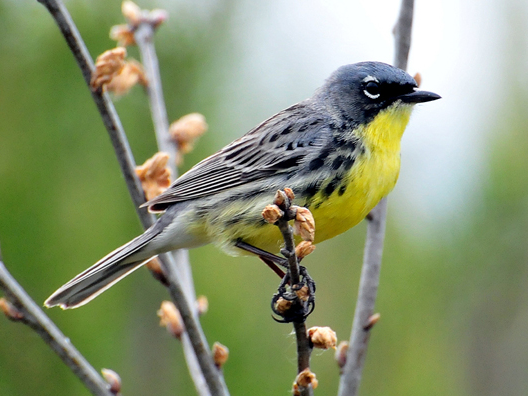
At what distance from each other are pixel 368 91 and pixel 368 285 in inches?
62.2

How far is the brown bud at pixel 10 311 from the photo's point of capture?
2797 mm

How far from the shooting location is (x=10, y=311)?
117 inches

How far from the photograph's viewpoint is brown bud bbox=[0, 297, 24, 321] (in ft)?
9.18

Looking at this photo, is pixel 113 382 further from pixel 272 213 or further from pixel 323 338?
pixel 272 213

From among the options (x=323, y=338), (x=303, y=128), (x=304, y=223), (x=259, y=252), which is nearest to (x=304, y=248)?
(x=304, y=223)

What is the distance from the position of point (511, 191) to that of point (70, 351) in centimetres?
467

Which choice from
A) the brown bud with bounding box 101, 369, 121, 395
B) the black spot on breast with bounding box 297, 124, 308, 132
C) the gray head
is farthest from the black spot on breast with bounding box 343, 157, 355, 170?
the brown bud with bounding box 101, 369, 121, 395

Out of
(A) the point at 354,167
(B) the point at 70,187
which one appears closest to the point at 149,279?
(B) the point at 70,187

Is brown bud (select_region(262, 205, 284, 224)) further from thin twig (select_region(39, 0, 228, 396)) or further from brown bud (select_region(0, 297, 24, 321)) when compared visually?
brown bud (select_region(0, 297, 24, 321))

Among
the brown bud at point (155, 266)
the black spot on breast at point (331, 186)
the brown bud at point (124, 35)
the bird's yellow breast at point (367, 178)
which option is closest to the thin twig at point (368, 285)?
the bird's yellow breast at point (367, 178)

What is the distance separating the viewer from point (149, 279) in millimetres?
5316

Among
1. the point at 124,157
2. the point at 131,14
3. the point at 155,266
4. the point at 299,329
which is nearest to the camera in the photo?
the point at 299,329

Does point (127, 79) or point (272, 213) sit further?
point (127, 79)

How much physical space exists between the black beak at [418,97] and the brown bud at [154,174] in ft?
5.37
